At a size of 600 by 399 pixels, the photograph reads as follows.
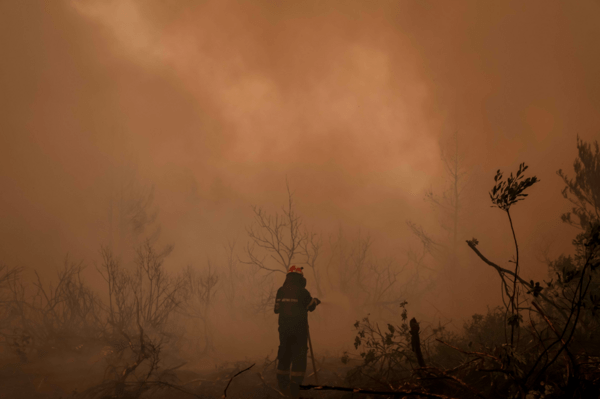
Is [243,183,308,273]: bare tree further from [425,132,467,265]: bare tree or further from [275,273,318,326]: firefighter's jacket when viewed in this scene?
[425,132,467,265]: bare tree

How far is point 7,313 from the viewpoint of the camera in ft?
33.6

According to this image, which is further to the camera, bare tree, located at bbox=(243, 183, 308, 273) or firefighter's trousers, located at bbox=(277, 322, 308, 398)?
bare tree, located at bbox=(243, 183, 308, 273)

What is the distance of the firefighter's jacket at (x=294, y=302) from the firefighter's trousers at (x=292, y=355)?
0.09 m

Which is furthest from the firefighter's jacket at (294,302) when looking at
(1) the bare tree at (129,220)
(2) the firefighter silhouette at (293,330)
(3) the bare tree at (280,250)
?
(1) the bare tree at (129,220)

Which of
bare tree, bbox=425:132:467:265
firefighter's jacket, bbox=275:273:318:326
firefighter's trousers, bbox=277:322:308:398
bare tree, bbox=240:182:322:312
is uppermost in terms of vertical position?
bare tree, bbox=425:132:467:265

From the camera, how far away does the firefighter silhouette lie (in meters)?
5.79

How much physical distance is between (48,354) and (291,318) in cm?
716

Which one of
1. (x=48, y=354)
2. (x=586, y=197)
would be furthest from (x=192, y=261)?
(x=586, y=197)

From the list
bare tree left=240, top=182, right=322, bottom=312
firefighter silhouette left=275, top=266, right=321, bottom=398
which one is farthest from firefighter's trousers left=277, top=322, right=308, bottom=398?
bare tree left=240, top=182, right=322, bottom=312

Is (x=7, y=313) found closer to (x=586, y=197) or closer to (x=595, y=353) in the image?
(x=595, y=353)

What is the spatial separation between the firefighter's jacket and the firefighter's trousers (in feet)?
0.31

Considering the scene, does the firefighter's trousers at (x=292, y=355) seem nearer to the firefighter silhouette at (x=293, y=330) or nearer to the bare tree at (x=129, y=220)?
the firefighter silhouette at (x=293, y=330)

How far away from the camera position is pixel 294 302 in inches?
246

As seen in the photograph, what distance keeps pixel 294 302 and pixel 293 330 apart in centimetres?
53
